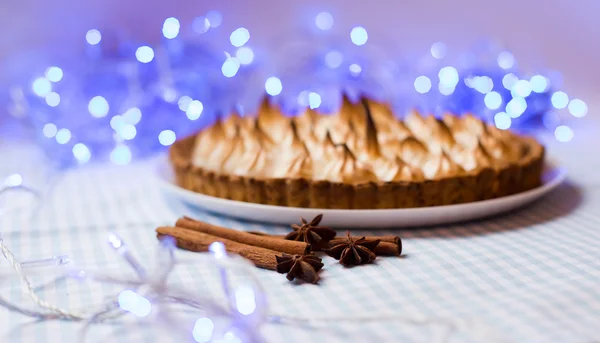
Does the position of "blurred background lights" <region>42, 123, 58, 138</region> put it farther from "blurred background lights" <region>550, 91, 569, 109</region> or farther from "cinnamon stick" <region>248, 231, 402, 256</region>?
"blurred background lights" <region>550, 91, 569, 109</region>

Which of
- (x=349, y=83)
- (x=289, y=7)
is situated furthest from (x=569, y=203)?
(x=289, y=7)

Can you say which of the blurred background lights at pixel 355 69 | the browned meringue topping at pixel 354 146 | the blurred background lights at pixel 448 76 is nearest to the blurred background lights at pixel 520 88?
the blurred background lights at pixel 448 76

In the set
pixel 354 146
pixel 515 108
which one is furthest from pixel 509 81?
pixel 354 146

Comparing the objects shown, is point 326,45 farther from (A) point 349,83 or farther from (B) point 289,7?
(B) point 289,7

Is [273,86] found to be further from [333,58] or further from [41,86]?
[41,86]

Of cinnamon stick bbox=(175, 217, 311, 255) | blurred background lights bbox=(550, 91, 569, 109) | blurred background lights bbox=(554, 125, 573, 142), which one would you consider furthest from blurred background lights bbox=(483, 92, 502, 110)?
cinnamon stick bbox=(175, 217, 311, 255)

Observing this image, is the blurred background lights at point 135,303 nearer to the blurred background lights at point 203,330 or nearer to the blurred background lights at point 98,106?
the blurred background lights at point 203,330
